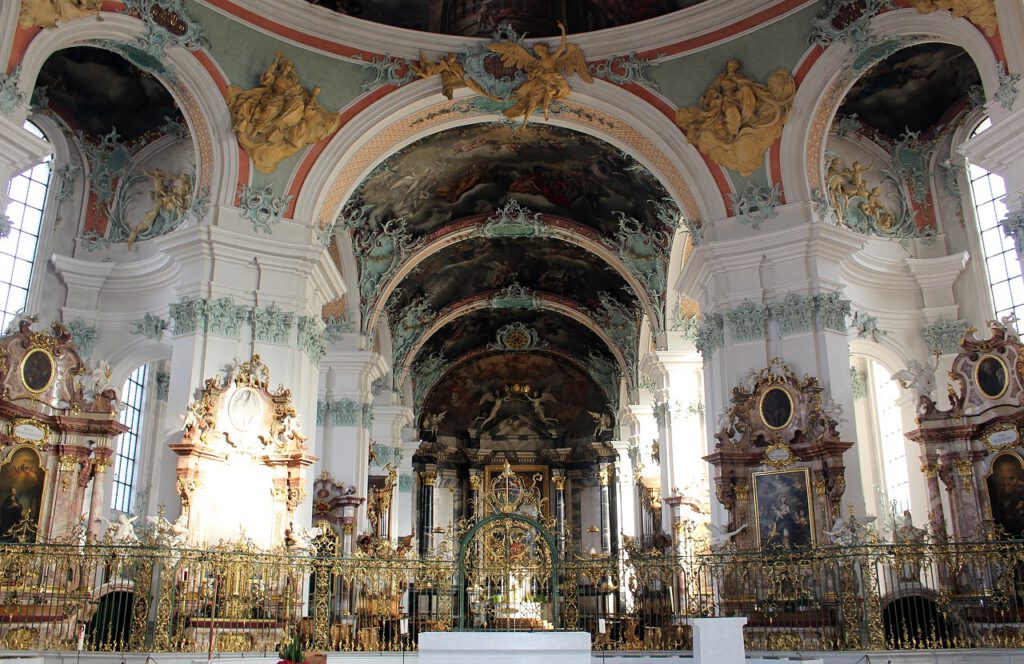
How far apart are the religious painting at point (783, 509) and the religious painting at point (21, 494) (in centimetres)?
1086

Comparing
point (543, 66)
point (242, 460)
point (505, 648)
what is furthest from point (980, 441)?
point (242, 460)

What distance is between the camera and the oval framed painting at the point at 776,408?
1562cm

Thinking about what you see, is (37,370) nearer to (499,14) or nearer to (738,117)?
(499,14)

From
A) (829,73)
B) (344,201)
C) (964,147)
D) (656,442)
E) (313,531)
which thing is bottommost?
(313,531)

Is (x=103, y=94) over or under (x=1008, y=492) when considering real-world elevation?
over

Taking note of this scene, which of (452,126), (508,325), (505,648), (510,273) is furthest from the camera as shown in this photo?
(508,325)

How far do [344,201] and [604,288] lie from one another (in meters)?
11.8

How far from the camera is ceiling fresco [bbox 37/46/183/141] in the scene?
18.4 m

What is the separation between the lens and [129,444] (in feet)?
70.3

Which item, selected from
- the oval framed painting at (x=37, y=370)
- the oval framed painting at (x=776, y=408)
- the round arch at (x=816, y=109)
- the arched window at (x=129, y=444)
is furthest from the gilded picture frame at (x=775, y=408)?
the arched window at (x=129, y=444)

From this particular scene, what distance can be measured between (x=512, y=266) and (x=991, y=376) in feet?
55.6

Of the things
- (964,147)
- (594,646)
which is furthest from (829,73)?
(594,646)

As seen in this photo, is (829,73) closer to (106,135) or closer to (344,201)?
(344,201)

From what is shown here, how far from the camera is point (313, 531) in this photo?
53.3 feet
